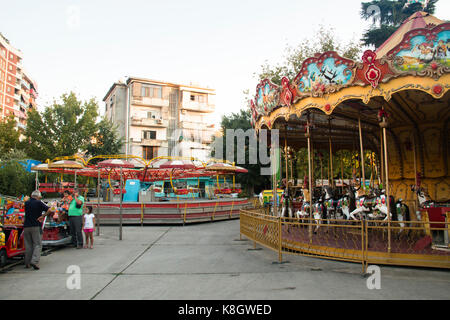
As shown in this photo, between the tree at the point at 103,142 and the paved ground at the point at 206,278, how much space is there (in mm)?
24357

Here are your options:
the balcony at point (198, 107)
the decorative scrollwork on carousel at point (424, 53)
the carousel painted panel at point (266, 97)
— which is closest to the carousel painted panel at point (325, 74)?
the decorative scrollwork on carousel at point (424, 53)

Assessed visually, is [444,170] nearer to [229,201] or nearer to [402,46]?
[402,46]

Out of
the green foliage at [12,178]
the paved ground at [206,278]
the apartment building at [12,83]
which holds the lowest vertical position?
the paved ground at [206,278]

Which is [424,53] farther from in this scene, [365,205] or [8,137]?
[8,137]

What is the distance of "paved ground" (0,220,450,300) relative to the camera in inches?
208

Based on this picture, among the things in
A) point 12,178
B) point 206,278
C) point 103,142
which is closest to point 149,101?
point 103,142

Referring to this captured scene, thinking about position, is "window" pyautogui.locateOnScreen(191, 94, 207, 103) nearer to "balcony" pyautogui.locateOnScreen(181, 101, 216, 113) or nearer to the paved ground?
"balcony" pyautogui.locateOnScreen(181, 101, 216, 113)

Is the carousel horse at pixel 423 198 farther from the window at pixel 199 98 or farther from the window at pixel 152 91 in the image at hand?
the window at pixel 199 98

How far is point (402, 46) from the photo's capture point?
6.68 m

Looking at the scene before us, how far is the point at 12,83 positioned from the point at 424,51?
6516 centimetres

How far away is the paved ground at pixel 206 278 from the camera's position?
5281mm

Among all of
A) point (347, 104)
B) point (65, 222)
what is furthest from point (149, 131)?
point (347, 104)

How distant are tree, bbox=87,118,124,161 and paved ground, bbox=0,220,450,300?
2436 cm
